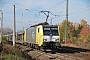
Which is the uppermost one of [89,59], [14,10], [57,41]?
[14,10]

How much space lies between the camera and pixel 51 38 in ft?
68.4

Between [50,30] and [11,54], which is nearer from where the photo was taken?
[11,54]

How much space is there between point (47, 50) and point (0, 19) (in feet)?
30.1

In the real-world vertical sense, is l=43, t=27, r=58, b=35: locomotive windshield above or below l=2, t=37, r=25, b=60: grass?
above

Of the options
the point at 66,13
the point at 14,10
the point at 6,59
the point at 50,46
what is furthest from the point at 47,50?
the point at 66,13

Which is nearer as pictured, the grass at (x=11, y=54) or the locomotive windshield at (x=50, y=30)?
the grass at (x=11, y=54)

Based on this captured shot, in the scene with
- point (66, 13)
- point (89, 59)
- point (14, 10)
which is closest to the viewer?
point (89, 59)

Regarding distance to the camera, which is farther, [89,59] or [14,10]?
[14,10]

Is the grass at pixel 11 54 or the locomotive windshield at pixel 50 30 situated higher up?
the locomotive windshield at pixel 50 30

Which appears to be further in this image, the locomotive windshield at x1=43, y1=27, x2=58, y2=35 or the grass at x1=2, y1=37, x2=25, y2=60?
the locomotive windshield at x1=43, y1=27, x2=58, y2=35

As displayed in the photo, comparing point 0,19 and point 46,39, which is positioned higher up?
point 0,19

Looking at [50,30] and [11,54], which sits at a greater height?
[50,30]

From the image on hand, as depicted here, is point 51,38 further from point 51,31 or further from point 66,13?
point 66,13

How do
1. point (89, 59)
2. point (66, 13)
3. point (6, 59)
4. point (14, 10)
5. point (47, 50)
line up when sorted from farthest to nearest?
point (66, 13) → point (14, 10) → point (47, 50) → point (89, 59) → point (6, 59)
